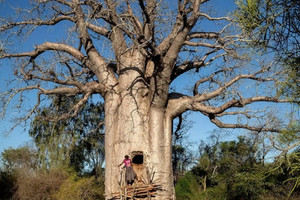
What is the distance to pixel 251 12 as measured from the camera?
3.32 m

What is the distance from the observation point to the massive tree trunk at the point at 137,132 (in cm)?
724

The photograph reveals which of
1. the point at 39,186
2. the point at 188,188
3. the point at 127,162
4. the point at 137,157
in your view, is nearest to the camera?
the point at 127,162

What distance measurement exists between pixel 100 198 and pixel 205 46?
35.2 ft

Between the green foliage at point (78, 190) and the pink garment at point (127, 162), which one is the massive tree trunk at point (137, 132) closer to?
the pink garment at point (127, 162)

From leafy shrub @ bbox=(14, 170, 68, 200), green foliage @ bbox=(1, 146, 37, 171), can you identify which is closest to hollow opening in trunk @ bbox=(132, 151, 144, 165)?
leafy shrub @ bbox=(14, 170, 68, 200)

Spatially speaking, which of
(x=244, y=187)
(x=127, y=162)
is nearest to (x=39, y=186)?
(x=244, y=187)

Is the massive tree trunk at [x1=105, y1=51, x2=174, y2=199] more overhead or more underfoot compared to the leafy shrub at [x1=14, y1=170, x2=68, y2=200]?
more overhead

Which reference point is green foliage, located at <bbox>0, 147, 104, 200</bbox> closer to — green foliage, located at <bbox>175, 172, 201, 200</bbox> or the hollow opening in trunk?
green foliage, located at <bbox>175, 172, 201, 200</bbox>

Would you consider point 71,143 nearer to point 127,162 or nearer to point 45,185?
point 45,185

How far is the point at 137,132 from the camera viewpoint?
291 inches

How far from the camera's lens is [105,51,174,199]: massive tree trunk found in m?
7.24

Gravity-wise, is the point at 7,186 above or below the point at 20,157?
below

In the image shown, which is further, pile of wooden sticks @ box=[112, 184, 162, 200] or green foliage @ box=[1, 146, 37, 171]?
green foliage @ box=[1, 146, 37, 171]

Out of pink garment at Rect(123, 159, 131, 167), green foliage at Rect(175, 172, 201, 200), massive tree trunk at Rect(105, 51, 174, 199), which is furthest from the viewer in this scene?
green foliage at Rect(175, 172, 201, 200)
